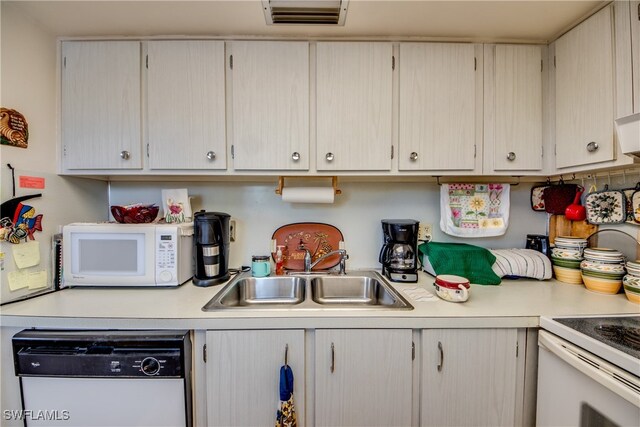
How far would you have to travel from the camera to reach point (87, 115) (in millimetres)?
1299

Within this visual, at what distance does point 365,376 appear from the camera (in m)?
0.98

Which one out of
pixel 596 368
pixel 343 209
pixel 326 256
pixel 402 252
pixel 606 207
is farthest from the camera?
pixel 343 209

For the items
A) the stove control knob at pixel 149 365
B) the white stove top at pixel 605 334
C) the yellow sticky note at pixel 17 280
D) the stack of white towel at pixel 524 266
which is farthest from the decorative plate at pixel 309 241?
the yellow sticky note at pixel 17 280

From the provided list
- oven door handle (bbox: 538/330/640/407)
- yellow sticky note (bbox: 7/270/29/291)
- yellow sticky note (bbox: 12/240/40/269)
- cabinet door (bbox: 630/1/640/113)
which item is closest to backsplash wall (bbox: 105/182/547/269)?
yellow sticky note (bbox: 12/240/40/269)

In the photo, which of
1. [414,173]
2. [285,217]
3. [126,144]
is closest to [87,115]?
[126,144]

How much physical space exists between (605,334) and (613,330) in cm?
6

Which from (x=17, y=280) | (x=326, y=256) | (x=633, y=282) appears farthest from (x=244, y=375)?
(x=633, y=282)

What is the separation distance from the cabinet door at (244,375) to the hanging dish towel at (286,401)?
37mm

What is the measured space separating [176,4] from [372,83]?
3.14ft

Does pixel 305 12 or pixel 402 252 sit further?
pixel 402 252

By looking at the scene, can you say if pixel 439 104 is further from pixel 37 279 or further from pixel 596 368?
pixel 37 279

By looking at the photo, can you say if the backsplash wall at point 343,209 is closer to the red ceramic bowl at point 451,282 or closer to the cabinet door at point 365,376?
the red ceramic bowl at point 451,282

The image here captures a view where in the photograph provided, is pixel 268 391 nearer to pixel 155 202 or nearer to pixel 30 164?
pixel 155 202

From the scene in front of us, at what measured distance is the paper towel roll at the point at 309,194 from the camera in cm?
145
